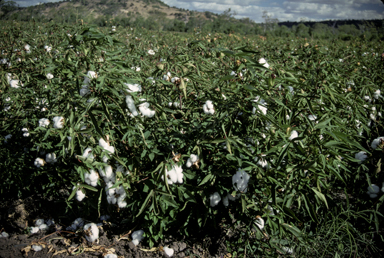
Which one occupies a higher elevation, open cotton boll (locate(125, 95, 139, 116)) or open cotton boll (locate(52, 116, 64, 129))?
open cotton boll (locate(125, 95, 139, 116))

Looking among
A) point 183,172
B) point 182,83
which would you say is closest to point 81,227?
point 183,172

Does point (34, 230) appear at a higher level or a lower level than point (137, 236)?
lower

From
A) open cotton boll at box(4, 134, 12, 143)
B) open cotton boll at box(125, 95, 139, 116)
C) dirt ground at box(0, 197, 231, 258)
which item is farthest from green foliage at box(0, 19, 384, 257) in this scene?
open cotton boll at box(4, 134, 12, 143)

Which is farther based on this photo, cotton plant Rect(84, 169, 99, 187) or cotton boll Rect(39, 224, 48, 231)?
cotton boll Rect(39, 224, 48, 231)

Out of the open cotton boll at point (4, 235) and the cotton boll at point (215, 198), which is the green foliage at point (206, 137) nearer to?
the cotton boll at point (215, 198)

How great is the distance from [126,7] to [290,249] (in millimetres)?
95659

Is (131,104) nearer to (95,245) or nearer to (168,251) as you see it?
(168,251)

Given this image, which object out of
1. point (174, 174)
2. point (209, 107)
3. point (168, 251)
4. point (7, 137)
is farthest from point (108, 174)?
point (7, 137)

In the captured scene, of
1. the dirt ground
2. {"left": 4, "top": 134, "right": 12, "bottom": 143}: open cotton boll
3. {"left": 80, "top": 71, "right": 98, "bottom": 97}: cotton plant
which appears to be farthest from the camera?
{"left": 4, "top": 134, "right": 12, "bottom": 143}: open cotton boll

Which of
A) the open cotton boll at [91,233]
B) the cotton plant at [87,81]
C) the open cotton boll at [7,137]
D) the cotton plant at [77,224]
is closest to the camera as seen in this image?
the cotton plant at [87,81]

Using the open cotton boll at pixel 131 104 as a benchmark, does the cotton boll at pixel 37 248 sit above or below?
below

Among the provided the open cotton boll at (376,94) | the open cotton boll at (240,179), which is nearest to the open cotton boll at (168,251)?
the open cotton boll at (240,179)

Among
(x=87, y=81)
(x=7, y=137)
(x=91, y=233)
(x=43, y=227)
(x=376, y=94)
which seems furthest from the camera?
(x=376, y=94)

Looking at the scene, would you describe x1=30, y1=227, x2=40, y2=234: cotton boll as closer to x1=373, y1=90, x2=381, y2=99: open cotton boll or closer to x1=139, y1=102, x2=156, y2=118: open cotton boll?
x1=139, y1=102, x2=156, y2=118: open cotton boll
